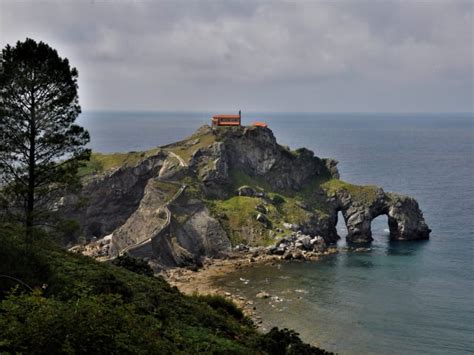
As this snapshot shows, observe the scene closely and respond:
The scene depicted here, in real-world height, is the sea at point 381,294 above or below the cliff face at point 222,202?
below

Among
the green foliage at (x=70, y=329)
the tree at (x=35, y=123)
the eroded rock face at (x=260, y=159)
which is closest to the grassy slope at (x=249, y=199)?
the eroded rock face at (x=260, y=159)

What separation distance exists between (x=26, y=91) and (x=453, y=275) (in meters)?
78.3

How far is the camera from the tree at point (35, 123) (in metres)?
33.6

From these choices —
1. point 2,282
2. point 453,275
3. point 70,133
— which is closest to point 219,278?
point 453,275

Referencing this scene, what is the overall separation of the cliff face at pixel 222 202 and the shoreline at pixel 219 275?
3.84m

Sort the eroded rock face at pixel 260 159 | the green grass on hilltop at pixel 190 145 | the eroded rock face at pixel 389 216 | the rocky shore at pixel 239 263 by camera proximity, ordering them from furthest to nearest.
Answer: the green grass on hilltop at pixel 190 145 < the eroded rock face at pixel 260 159 < the eroded rock face at pixel 389 216 < the rocky shore at pixel 239 263

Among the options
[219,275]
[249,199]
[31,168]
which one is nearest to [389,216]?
[249,199]

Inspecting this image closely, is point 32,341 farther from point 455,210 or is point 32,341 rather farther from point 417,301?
point 455,210

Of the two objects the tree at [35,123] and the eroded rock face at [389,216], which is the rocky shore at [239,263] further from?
the tree at [35,123]

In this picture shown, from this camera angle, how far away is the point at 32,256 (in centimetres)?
2856

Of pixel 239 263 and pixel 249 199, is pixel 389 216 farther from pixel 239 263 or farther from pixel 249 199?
pixel 239 263

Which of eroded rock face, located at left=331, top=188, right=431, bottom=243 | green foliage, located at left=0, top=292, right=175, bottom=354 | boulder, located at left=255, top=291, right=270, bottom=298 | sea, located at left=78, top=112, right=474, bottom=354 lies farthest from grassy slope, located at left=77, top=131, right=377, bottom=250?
green foliage, located at left=0, top=292, right=175, bottom=354

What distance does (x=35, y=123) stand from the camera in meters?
34.9

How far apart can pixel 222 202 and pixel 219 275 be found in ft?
96.4
